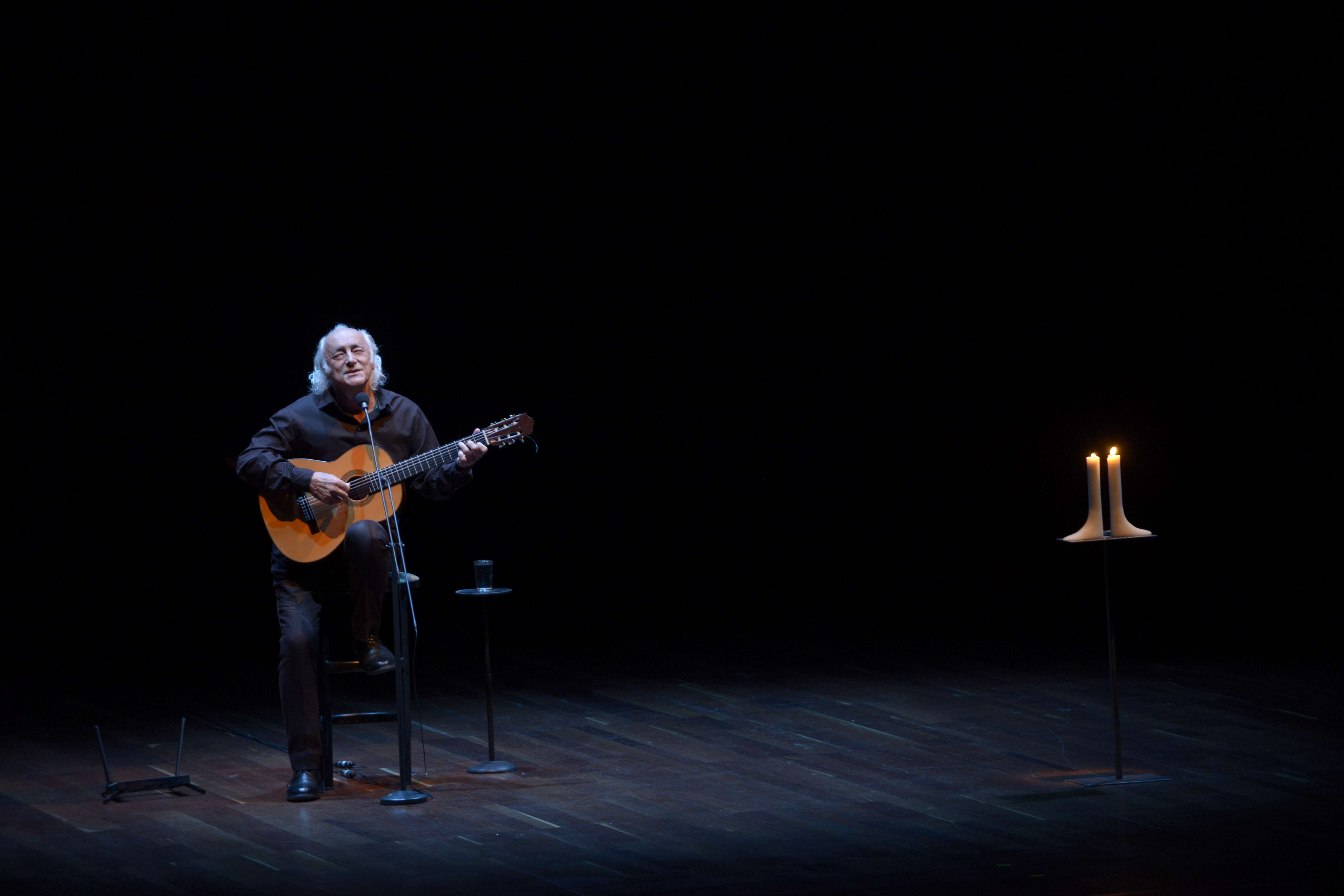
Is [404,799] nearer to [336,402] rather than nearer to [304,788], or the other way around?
[304,788]

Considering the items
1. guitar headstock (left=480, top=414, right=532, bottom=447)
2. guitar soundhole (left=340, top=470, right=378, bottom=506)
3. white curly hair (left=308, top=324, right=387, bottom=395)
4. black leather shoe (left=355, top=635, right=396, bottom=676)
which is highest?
white curly hair (left=308, top=324, right=387, bottom=395)

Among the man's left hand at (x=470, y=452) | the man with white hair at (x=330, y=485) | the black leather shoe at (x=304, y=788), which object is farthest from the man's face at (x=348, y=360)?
the black leather shoe at (x=304, y=788)

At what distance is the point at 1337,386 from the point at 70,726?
5.86m

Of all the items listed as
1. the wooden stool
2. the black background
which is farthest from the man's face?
the black background

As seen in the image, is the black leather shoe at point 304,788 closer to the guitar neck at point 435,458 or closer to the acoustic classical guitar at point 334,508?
the acoustic classical guitar at point 334,508

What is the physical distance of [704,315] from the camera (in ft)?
24.5

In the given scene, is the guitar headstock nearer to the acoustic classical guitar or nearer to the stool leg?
the acoustic classical guitar

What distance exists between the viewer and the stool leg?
414 cm

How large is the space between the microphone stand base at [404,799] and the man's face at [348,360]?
45.5 inches

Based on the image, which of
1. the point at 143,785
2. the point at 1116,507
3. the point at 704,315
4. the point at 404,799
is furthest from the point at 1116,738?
the point at 704,315

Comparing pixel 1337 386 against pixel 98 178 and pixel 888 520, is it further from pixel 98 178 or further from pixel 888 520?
pixel 98 178

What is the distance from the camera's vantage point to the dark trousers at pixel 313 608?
13.4 feet

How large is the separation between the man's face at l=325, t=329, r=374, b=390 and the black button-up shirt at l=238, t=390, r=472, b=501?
80 mm

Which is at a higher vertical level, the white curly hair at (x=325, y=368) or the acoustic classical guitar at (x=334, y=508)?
the white curly hair at (x=325, y=368)
